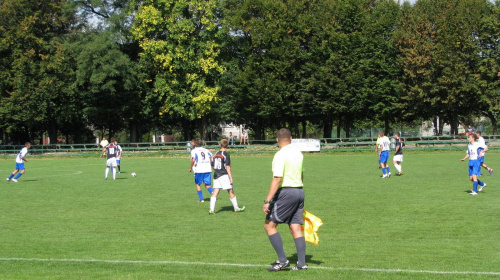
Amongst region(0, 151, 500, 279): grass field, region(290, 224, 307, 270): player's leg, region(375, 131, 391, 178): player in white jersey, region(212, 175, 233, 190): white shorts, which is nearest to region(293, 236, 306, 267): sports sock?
region(290, 224, 307, 270): player's leg

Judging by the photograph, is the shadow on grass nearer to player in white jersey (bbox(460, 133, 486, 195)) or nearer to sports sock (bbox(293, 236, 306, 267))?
sports sock (bbox(293, 236, 306, 267))

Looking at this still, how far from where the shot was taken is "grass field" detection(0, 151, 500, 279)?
8.27m

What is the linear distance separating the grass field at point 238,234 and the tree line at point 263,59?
106 ft

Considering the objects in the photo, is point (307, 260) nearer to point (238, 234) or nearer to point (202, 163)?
point (238, 234)

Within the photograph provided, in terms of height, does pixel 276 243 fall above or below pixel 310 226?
below

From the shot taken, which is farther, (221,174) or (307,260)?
(221,174)

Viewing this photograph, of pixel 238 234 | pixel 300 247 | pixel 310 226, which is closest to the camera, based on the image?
pixel 300 247

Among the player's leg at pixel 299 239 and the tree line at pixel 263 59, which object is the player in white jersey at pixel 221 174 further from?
the tree line at pixel 263 59

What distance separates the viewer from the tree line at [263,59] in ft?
168

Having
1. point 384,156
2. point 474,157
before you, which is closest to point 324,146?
point 384,156

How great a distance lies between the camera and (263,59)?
5497 centimetres

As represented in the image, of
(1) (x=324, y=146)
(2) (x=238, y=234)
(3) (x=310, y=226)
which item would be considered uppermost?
(1) (x=324, y=146)

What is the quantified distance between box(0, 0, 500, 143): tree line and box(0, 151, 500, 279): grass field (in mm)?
32204

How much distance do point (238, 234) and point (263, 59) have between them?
44708 mm
